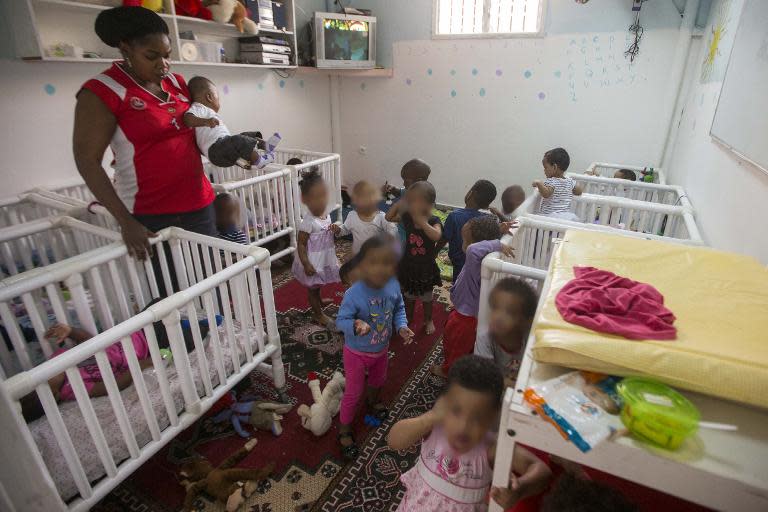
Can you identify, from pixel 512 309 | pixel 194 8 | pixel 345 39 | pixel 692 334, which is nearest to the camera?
pixel 692 334

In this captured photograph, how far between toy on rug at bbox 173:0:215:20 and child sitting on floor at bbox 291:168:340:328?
167 centimetres

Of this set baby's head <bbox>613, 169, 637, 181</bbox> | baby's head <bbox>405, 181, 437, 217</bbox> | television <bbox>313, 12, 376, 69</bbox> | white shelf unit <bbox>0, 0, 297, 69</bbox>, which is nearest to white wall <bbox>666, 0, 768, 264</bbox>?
baby's head <bbox>613, 169, 637, 181</bbox>

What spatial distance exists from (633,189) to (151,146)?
2685 millimetres

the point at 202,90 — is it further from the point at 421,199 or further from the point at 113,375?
the point at 113,375

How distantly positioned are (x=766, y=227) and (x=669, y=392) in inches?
36.3

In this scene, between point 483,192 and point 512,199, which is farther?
point 512,199

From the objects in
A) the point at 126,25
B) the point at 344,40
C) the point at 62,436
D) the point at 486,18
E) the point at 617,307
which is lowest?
the point at 62,436

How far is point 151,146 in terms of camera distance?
1.64m

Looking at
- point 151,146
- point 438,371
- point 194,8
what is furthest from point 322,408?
point 194,8

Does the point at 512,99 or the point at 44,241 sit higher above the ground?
the point at 512,99

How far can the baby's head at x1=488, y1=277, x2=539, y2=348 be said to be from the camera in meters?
1.35

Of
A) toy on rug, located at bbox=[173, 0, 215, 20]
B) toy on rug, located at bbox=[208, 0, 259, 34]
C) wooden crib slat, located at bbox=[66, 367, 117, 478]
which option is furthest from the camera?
toy on rug, located at bbox=[208, 0, 259, 34]

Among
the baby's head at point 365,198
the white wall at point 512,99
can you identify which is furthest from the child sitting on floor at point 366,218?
the white wall at point 512,99

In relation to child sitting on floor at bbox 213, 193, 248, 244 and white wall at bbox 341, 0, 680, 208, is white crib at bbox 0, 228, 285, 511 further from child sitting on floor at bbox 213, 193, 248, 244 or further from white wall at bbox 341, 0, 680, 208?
white wall at bbox 341, 0, 680, 208
